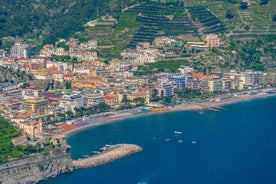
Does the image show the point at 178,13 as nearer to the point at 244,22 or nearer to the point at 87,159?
the point at 244,22

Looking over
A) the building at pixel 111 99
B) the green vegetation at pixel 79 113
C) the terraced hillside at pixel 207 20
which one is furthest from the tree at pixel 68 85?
the terraced hillside at pixel 207 20

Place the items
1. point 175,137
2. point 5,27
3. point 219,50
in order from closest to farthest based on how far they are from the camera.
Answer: point 175,137 → point 219,50 → point 5,27

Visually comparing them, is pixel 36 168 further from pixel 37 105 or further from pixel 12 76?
pixel 12 76

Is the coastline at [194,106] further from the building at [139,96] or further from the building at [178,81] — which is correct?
the building at [178,81]

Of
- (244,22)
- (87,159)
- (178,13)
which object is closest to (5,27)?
(178,13)

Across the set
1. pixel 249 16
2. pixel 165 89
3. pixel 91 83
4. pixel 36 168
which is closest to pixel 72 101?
pixel 91 83

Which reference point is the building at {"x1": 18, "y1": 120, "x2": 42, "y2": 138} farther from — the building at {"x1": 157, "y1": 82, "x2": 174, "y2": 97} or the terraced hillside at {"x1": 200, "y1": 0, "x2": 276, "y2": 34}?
the terraced hillside at {"x1": 200, "y1": 0, "x2": 276, "y2": 34}

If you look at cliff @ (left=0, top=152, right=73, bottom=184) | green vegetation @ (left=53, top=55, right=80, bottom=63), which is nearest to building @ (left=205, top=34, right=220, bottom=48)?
green vegetation @ (left=53, top=55, right=80, bottom=63)
